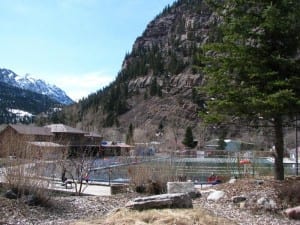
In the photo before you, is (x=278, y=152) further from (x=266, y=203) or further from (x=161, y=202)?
(x=161, y=202)

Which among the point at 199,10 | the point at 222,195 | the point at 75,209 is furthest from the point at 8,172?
the point at 199,10

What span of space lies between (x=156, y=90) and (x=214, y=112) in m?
118

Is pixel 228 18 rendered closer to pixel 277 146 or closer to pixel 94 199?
pixel 277 146

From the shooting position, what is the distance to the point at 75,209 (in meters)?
9.27

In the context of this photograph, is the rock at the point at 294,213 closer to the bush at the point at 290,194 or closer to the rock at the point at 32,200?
the bush at the point at 290,194

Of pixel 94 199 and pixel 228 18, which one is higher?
pixel 228 18

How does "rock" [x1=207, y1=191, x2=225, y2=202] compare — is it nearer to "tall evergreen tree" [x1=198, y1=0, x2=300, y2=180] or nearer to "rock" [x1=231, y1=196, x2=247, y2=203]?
"rock" [x1=231, y1=196, x2=247, y2=203]

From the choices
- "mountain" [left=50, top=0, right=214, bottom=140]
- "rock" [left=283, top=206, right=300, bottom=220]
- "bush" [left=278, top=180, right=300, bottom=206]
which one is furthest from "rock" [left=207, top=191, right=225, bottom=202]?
"mountain" [left=50, top=0, right=214, bottom=140]

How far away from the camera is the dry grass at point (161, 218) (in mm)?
7320

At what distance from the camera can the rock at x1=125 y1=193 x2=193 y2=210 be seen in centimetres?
823

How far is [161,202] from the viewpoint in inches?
328

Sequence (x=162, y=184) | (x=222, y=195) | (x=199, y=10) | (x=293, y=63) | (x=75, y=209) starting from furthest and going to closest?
(x=199, y=10), (x=162, y=184), (x=293, y=63), (x=222, y=195), (x=75, y=209)

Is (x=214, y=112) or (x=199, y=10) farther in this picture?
(x=199, y=10)

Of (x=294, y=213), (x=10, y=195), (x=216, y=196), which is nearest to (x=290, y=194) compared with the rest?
(x=294, y=213)
